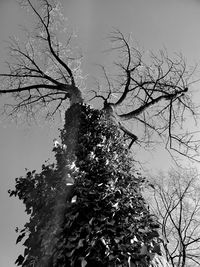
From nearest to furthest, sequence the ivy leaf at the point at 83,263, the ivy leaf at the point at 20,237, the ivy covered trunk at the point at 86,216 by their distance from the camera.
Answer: the ivy leaf at the point at 83,263
the ivy covered trunk at the point at 86,216
the ivy leaf at the point at 20,237

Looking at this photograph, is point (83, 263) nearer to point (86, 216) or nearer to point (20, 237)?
point (86, 216)

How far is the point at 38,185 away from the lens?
4.51 metres

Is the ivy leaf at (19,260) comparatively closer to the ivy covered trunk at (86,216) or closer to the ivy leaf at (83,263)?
the ivy covered trunk at (86,216)

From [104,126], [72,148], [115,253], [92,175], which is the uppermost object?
[104,126]

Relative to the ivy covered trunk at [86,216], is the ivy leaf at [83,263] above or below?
below

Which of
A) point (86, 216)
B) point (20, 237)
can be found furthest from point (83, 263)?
point (20, 237)

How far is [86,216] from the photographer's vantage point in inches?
164

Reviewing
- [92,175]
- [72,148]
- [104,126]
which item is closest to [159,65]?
[104,126]

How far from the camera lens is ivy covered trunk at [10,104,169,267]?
379 centimetres

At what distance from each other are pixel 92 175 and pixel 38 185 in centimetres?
85

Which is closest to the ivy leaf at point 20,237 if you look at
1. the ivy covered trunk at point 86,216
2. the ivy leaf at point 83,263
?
the ivy covered trunk at point 86,216

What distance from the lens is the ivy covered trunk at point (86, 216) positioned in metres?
3.79

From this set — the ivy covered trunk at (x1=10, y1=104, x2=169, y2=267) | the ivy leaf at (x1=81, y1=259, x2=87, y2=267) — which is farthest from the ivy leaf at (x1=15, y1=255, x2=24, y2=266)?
the ivy leaf at (x1=81, y1=259, x2=87, y2=267)

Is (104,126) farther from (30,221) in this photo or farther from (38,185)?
(30,221)
